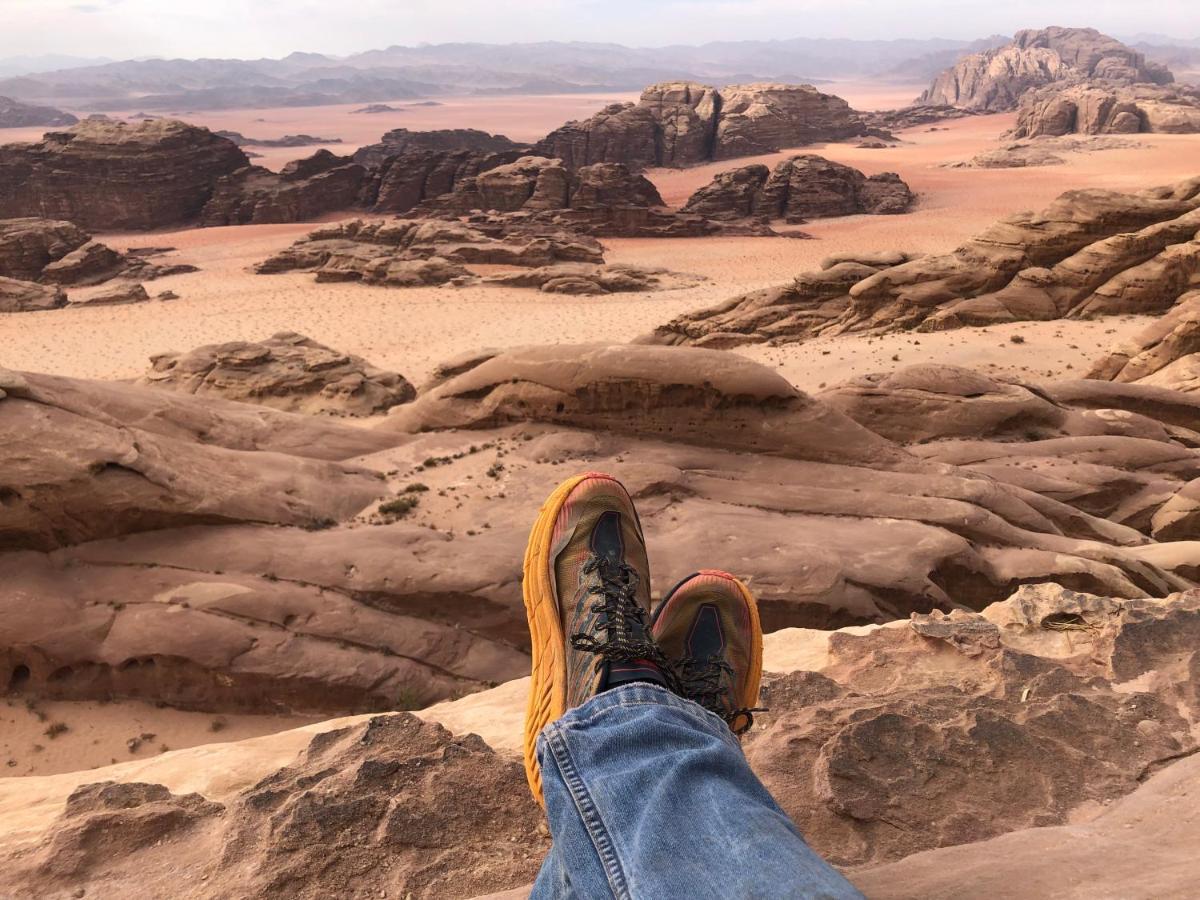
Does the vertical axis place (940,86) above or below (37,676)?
above

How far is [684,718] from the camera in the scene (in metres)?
2.49

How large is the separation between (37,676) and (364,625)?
10.4 ft

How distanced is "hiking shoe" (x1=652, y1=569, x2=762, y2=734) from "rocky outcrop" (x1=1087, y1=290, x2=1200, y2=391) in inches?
650

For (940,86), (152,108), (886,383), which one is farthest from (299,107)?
(886,383)

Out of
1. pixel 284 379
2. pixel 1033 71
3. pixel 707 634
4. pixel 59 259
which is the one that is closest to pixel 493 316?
pixel 284 379

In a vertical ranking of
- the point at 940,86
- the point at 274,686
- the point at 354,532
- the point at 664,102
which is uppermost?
the point at 940,86

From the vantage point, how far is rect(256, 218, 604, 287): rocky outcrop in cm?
3834

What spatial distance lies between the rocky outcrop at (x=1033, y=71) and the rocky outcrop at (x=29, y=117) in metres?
145

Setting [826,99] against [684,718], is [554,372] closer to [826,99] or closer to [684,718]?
[684,718]

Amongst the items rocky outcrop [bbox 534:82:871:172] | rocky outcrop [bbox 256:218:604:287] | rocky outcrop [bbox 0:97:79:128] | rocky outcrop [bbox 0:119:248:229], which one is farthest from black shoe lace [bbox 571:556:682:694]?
rocky outcrop [bbox 0:97:79:128]

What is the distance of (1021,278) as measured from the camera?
22.6 m

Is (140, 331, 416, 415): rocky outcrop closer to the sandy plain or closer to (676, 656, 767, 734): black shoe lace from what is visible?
the sandy plain

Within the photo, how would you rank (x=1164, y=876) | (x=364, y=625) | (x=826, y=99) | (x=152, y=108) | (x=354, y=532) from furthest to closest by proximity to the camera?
(x=152, y=108)
(x=826, y=99)
(x=354, y=532)
(x=364, y=625)
(x=1164, y=876)

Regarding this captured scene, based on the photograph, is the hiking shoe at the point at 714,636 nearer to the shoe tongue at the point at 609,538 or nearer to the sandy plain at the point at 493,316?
the shoe tongue at the point at 609,538
